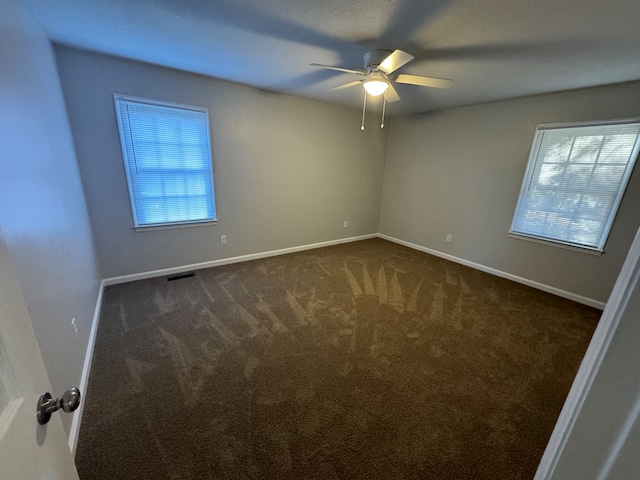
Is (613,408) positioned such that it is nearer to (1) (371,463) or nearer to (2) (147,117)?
(1) (371,463)

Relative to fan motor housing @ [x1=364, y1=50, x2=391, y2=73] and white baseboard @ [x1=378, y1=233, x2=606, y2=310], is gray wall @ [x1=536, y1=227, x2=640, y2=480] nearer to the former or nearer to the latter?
fan motor housing @ [x1=364, y1=50, x2=391, y2=73]

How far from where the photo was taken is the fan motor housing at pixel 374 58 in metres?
2.10

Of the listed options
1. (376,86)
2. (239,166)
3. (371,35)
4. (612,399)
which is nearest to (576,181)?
(376,86)

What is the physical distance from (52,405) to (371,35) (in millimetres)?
2531

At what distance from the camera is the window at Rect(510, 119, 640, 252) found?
271 cm

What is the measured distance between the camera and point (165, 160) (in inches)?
120

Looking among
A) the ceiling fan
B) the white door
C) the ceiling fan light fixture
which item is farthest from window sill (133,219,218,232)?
the white door

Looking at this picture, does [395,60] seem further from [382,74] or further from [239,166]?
[239,166]

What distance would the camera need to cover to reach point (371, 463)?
134 centimetres

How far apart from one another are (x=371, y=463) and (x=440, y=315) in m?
1.70

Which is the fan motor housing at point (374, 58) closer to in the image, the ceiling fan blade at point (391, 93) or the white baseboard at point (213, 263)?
the ceiling fan blade at point (391, 93)

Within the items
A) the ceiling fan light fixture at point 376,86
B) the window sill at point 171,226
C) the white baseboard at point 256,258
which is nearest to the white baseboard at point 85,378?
the white baseboard at point 256,258

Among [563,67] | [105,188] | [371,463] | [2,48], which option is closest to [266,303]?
[371,463]

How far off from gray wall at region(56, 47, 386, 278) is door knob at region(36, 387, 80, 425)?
9.58 ft
